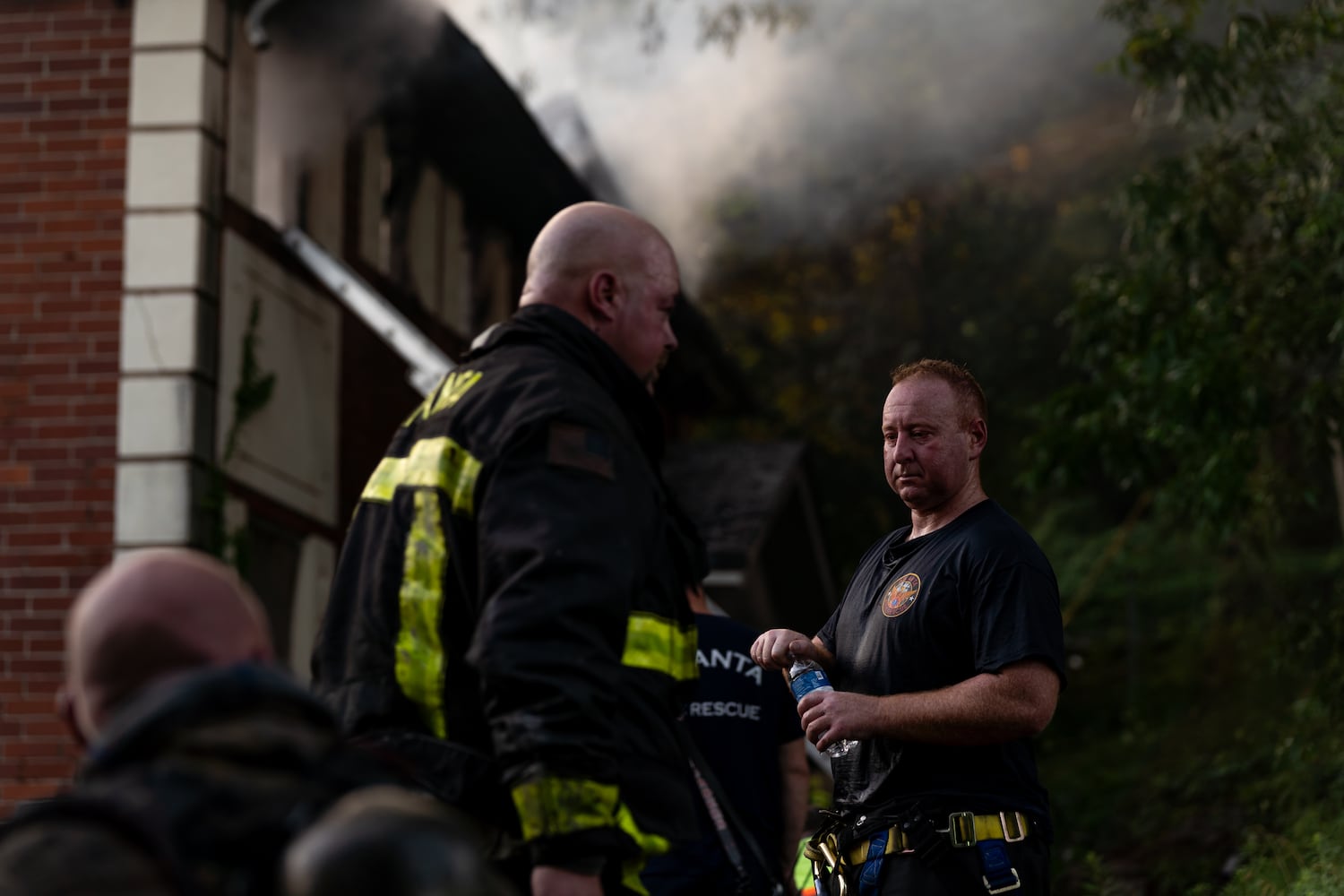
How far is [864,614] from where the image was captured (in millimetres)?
4008

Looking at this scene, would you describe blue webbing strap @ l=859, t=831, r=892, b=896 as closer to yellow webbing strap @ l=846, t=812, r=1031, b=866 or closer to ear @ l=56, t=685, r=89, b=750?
yellow webbing strap @ l=846, t=812, r=1031, b=866

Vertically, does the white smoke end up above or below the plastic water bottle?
above

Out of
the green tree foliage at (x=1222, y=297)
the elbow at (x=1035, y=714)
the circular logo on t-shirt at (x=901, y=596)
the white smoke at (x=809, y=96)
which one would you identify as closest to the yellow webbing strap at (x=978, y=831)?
the elbow at (x=1035, y=714)

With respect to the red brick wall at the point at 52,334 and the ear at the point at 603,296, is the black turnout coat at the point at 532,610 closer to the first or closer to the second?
the ear at the point at 603,296

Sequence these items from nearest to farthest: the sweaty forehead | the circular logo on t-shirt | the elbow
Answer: the elbow, the circular logo on t-shirt, the sweaty forehead

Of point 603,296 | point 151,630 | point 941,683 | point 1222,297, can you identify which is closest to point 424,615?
point 603,296

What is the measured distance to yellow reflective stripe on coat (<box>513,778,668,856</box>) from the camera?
2520mm

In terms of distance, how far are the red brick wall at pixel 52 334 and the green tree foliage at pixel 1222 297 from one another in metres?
4.85

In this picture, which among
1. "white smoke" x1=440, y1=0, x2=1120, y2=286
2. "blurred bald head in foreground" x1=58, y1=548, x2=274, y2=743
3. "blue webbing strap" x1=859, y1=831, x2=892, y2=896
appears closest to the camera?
"blurred bald head in foreground" x1=58, y1=548, x2=274, y2=743

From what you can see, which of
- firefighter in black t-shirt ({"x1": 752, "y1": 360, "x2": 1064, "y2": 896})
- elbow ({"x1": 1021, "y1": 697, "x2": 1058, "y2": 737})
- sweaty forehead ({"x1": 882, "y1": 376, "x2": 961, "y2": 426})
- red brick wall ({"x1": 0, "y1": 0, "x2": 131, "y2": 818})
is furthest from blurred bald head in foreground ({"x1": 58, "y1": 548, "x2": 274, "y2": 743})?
red brick wall ({"x1": 0, "y1": 0, "x2": 131, "y2": 818})

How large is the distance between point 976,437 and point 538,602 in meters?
1.78

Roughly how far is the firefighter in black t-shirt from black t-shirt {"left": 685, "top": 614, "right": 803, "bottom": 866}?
2.69 ft

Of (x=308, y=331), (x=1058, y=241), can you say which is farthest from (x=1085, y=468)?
(x=1058, y=241)

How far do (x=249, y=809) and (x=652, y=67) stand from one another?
807 inches
